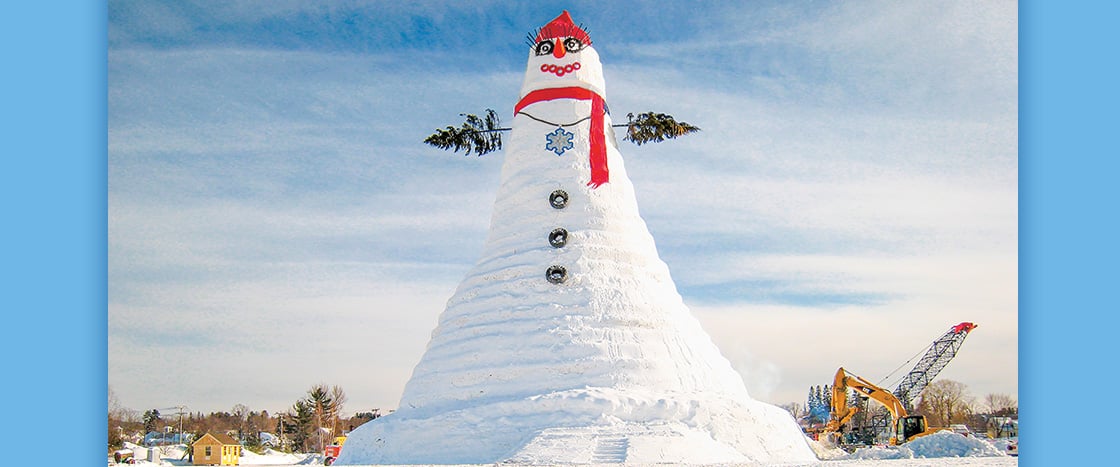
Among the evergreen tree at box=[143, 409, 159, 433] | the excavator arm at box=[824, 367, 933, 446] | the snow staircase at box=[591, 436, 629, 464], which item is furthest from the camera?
the excavator arm at box=[824, 367, 933, 446]

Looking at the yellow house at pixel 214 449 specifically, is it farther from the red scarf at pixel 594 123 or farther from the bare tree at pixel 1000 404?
the bare tree at pixel 1000 404

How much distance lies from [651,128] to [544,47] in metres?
1.11

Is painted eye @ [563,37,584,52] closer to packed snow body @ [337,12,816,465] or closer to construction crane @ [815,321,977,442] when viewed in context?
packed snow body @ [337,12,816,465]

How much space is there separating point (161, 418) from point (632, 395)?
10.4 feet

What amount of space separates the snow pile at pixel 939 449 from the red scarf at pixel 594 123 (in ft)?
9.52

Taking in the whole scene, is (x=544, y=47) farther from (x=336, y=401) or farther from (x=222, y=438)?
(x=222, y=438)

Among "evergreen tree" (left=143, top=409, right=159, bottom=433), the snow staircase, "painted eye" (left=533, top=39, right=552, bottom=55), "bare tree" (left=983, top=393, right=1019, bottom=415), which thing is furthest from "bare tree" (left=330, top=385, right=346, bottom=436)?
"bare tree" (left=983, top=393, right=1019, bottom=415)

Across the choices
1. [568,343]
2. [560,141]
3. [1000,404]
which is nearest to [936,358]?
[1000,404]

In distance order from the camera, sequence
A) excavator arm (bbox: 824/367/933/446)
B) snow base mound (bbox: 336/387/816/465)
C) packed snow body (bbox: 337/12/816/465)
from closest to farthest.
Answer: snow base mound (bbox: 336/387/816/465)
packed snow body (bbox: 337/12/816/465)
excavator arm (bbox: 824/367/933/446)

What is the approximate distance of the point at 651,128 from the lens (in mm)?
8672

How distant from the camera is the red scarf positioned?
841 centimetres

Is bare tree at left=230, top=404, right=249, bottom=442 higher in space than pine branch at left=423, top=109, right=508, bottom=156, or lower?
lower

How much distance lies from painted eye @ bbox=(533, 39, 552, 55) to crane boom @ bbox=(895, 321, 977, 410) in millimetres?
3746
